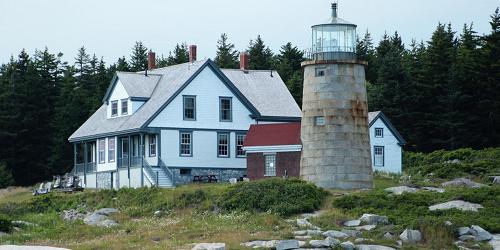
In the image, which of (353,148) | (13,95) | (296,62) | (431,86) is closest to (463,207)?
(353,148)

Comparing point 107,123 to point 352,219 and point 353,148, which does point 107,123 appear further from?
point 352,219

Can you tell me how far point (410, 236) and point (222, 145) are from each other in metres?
22.0

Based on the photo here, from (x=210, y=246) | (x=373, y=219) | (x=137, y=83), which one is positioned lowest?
(x=210, y=246)

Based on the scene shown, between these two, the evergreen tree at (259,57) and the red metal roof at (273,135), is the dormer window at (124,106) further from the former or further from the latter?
the evergreen tree at (259,57)

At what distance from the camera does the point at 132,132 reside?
198ft

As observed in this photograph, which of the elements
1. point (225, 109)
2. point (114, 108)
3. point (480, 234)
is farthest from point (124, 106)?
point (480, 234)

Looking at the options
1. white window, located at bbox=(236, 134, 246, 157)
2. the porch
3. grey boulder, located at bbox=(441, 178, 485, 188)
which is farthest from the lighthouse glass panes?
the porch

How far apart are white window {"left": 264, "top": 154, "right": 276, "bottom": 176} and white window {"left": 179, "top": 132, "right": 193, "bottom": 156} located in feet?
13.6

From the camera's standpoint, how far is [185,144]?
6062 cm

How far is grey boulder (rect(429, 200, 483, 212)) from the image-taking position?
45625 mm

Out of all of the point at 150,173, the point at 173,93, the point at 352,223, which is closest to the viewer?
the point at 352,223

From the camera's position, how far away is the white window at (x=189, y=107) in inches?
2393

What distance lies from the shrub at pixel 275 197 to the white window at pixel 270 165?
26.5ft

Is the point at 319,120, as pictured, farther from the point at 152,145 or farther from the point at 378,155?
the point at 378,155
